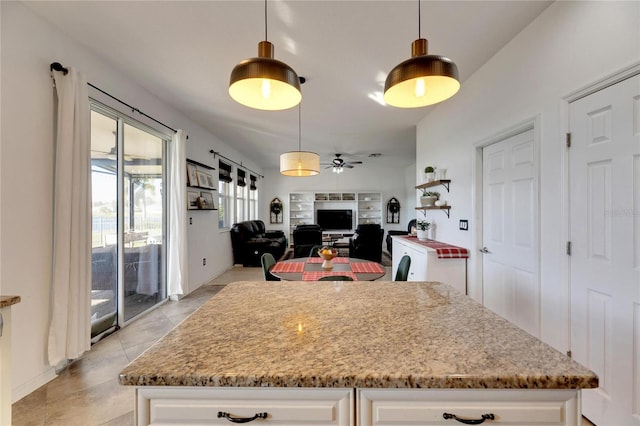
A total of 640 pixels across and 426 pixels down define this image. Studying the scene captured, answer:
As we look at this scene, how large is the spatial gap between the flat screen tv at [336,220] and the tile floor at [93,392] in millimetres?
6458

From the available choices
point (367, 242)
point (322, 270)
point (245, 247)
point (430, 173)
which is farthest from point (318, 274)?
point (245, 247)

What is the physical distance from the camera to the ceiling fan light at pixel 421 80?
1.17 metres

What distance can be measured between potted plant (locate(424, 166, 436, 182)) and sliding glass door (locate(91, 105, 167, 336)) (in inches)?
147

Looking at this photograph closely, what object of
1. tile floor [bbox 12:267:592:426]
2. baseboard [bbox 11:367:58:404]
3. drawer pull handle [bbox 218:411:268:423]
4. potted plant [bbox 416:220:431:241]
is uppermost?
potted plant [bbox 416:220:431:241]

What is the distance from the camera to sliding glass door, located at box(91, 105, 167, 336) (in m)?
2.72

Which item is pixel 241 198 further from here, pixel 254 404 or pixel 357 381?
pixel 357 381

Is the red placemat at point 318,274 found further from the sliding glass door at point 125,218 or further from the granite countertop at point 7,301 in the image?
the sliding glass door at point 125,218

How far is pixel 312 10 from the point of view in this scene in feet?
6.56

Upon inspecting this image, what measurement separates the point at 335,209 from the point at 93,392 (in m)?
7.72

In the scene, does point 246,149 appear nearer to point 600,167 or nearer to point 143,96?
point 143,96

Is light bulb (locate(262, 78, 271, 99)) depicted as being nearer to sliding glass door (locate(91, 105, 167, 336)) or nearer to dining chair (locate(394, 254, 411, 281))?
dining chair (locate(394, 254, 411, 281))

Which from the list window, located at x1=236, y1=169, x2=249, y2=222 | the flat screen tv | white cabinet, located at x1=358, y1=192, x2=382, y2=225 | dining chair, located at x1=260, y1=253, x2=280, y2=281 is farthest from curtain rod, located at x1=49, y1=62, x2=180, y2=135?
white cabinet, located at x1=358, y1=192, x2=382, y2=225

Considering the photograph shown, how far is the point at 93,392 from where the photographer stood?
1.99m

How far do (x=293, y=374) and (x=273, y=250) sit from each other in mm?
5825
